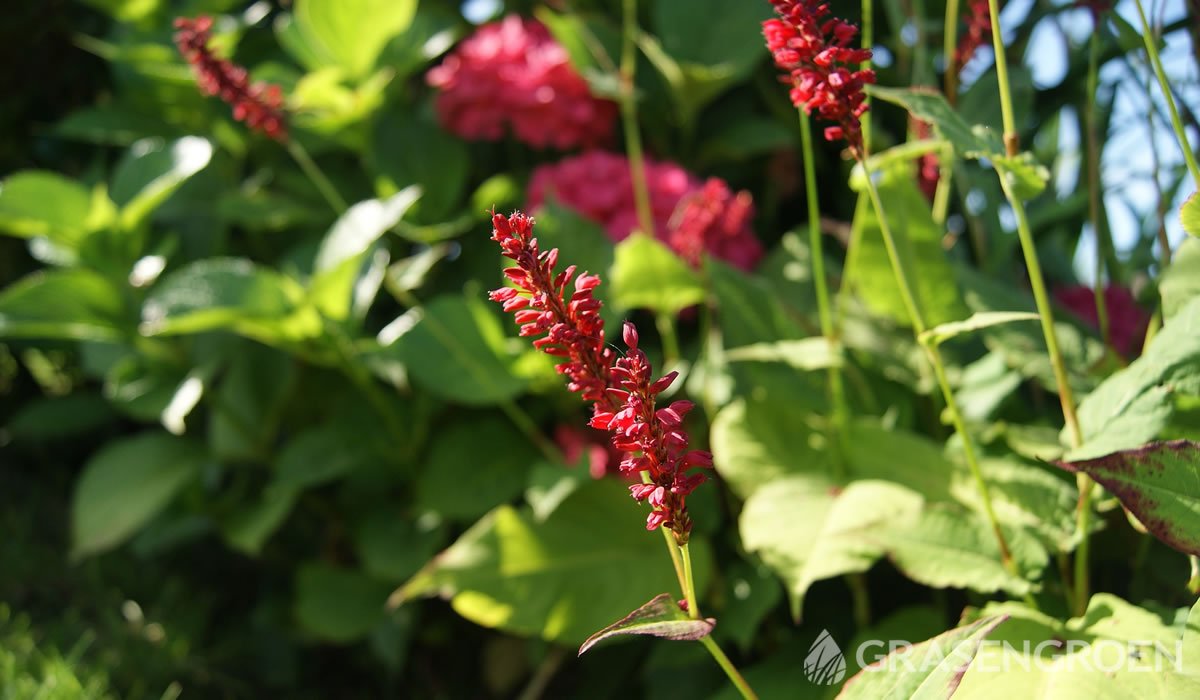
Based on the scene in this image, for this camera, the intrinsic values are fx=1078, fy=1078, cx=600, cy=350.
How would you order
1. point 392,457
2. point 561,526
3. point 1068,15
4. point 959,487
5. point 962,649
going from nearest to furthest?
1. point 962,649
2. point 959,487
3. point 561,526
4. point 1068,15
5. point 392,457

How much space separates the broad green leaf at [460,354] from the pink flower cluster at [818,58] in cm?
69

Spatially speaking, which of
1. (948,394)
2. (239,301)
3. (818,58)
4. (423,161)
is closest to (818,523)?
(948,394)

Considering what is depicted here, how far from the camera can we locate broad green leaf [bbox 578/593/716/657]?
24.8 inches

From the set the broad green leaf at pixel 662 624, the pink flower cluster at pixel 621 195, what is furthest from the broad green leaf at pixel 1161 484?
the pink flower cluster at pixel 621 195

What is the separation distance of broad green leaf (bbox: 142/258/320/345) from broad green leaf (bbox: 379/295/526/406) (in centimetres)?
12

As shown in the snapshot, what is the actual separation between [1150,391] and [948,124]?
0.26m

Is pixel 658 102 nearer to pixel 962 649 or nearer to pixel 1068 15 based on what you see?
pixel 1068 15

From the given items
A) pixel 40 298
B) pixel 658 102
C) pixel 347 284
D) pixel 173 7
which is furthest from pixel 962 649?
pixel 173 7

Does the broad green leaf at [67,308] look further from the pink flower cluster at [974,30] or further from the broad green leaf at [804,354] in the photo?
the pink flower cluster at [974,30]

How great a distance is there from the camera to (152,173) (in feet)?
4.99

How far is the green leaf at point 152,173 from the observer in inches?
55.8

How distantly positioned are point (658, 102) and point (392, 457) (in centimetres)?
67

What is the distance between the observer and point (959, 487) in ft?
3.27

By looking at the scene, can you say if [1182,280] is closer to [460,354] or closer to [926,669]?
[926,669]
